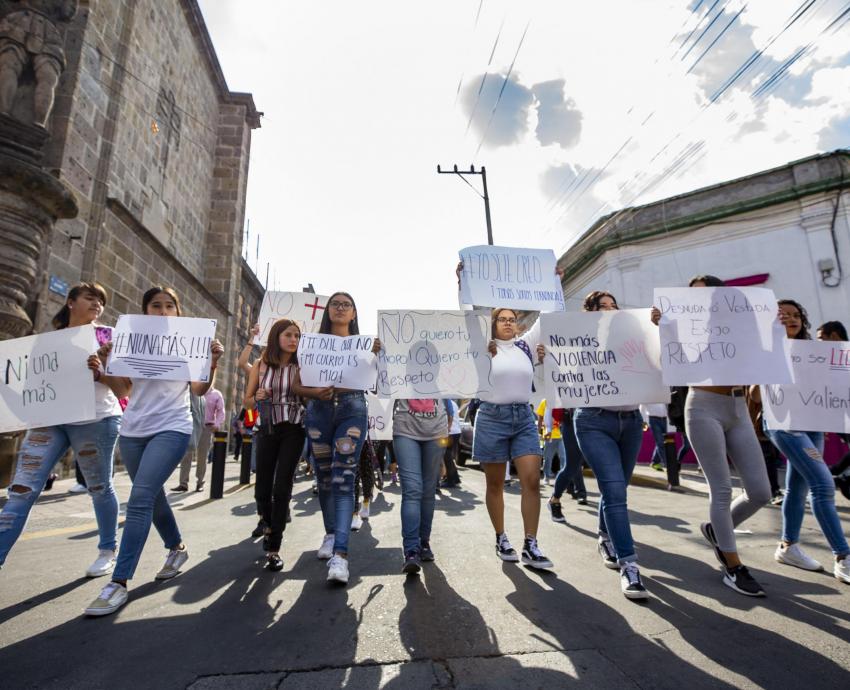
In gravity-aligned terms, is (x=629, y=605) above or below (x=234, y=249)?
below

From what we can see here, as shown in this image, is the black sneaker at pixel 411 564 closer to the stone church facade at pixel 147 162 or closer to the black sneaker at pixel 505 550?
the black sneaker at pixel 505 550

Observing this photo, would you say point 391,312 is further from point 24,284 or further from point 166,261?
point 166,261

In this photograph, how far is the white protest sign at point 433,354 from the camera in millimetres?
3680

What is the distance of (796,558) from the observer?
3529 mm

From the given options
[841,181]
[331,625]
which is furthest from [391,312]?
[841,181]

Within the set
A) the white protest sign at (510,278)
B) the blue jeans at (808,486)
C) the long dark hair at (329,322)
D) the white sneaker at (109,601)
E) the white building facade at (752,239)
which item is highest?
the white building facade at (752,239)

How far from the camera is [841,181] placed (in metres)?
12.1

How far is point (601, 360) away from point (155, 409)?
3.02 m

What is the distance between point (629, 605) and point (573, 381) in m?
1.42

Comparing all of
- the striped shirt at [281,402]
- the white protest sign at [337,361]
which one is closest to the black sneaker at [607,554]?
the white protest sign at [337,361]

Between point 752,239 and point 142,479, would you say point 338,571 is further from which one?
point 752,239

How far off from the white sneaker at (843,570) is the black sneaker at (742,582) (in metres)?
0.69

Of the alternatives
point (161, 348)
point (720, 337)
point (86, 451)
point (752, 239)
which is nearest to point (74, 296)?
point (161, 348)

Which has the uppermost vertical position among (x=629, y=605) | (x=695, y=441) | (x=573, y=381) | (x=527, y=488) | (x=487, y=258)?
(x=487, y=258)
